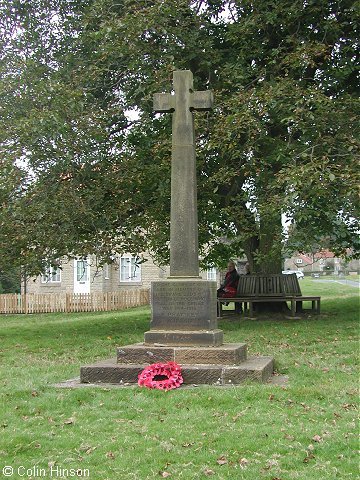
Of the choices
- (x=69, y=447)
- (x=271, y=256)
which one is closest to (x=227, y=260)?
(x=271, y=256)

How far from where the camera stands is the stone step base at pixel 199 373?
822cm

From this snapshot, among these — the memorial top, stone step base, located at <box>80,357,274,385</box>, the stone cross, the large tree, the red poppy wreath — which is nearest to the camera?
the red poppy wreath

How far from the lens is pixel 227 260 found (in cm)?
2238

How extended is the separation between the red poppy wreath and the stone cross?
176 cm

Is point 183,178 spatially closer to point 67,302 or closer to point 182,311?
point 182,311

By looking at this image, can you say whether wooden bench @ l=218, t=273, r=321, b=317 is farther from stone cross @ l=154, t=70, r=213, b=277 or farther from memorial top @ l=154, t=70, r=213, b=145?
memorial top @ l=154, t=70, r=213, b=145

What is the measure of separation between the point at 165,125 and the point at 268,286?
548 centimetres

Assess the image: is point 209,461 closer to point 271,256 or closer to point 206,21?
point 271,256

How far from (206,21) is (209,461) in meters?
13.1

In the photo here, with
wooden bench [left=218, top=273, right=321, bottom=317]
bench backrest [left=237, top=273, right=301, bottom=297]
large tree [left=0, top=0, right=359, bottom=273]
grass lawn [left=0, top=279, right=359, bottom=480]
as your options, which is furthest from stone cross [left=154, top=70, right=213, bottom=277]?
bench backrest [left=237, top=273, right=301, bottom=297]

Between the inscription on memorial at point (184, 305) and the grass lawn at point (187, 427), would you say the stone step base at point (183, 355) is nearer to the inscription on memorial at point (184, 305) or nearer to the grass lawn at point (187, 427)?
the inscription on memorial at point (184, 305)

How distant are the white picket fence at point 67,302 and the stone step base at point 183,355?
78.7 ft

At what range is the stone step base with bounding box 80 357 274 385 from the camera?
27.0ft

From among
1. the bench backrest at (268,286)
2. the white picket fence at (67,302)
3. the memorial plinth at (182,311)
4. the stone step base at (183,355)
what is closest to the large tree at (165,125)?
the bench backrest at (268,286)
